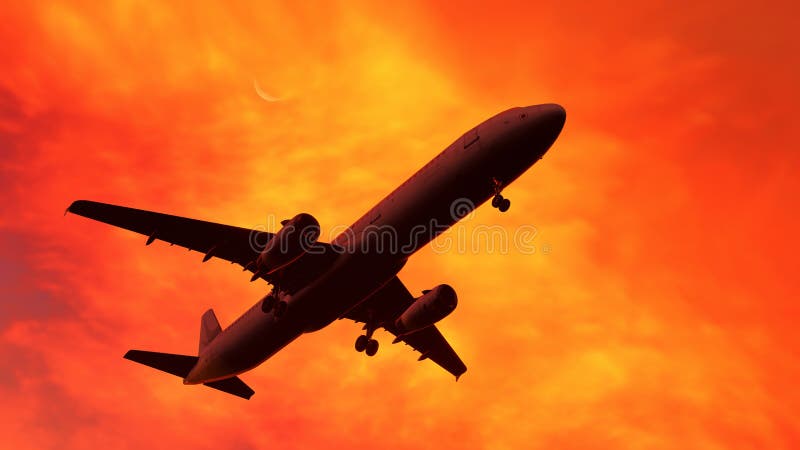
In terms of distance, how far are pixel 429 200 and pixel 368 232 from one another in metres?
3.79

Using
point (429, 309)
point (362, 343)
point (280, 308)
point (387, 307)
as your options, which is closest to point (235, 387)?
point (362, 343)

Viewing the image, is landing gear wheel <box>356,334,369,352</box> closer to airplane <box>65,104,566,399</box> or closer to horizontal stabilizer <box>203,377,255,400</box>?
airplane <box>65,104,566,399</box>

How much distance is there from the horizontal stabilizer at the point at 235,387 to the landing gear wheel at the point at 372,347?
9875mm

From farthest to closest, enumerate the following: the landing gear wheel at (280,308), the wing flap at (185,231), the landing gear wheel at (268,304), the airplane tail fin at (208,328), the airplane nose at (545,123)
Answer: the airplane tail fin at (208,328) → the landing gear wheel at (268,304) → the landing gear wheel at (280,308) → the wing flap at (185,231) → the airplane nose at (545,123)

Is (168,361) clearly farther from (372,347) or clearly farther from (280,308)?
(372,347)

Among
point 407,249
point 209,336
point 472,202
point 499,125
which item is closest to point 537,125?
point 499,125

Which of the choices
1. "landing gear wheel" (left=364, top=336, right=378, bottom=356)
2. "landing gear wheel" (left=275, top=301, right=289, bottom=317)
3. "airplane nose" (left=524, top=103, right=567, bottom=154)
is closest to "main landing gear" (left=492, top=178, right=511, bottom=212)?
"airplane nose" (left=524, top=103, right=567, bottom=154)

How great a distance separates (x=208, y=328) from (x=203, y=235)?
1437cm

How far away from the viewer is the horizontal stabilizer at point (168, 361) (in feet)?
157

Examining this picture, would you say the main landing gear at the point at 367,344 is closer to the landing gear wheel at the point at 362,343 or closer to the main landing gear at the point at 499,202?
the landing gear wheel at the point at 362,343

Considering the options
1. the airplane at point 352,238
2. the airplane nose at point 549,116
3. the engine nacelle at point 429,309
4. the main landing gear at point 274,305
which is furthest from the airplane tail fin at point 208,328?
the airplane nose at point 549,116

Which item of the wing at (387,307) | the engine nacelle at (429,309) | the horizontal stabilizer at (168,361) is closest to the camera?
the engine nacelle at (429,309)

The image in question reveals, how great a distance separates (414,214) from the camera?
36250 mm

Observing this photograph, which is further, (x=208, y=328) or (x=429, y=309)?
(x=208, y=328)
